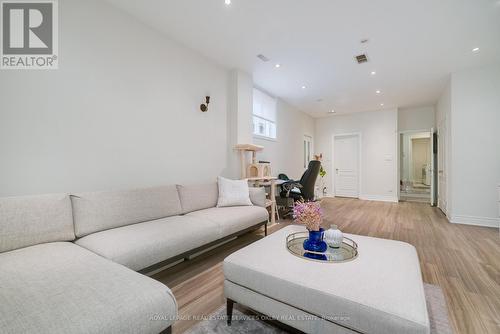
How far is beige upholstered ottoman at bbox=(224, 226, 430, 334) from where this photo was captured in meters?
0.98

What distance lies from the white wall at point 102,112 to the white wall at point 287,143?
2.06m

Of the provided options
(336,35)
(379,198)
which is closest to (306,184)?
(336,35)

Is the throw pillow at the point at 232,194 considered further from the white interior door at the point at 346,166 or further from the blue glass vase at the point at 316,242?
the white interior door at the point at 346,166

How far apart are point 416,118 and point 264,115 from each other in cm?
480

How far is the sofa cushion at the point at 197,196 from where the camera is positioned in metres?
2.73

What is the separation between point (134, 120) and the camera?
258cm

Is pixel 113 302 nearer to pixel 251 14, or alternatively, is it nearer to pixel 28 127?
pixel 28 127

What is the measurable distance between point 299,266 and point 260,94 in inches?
166

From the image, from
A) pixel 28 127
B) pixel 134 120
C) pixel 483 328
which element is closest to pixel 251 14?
pixel 134 120

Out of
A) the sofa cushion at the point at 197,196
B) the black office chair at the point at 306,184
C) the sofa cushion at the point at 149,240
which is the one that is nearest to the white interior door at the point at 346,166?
the black office chair at the point at 306,184

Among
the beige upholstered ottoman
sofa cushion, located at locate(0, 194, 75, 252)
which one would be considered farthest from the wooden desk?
sofa cushion, located at locate(0, 194, 75, 252)

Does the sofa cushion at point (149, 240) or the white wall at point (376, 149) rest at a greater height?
the white wall at point (376, 149)

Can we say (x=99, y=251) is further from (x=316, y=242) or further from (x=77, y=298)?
(x=316, y=242)

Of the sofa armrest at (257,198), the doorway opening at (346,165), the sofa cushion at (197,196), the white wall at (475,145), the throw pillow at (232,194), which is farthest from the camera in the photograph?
the doorway opening at (346,165)
